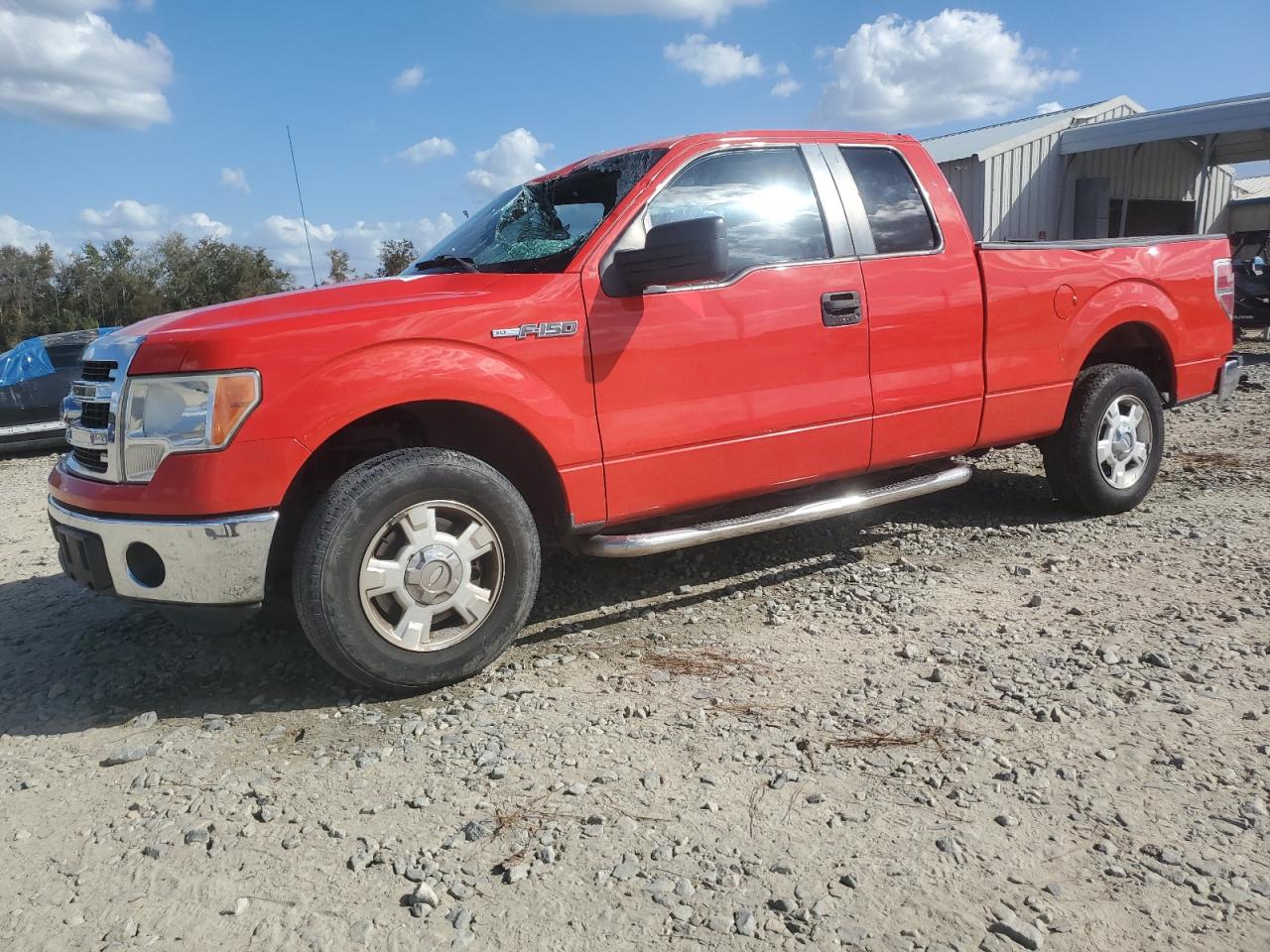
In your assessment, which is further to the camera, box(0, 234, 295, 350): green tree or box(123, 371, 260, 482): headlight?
box(0, 234, 295, 350): green tree

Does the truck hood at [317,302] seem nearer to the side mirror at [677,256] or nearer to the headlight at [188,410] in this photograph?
the headlight at [188,410]

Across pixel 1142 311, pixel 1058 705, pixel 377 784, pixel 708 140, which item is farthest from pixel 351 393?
pixel 1142 311

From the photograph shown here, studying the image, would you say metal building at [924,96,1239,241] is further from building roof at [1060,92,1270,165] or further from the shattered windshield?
the shattered windshield

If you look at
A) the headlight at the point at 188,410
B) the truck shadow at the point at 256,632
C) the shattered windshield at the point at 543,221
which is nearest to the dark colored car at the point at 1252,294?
the truck shadow at the point at 256,632

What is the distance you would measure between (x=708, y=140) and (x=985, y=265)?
1.49m

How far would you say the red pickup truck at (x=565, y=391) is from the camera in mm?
3061

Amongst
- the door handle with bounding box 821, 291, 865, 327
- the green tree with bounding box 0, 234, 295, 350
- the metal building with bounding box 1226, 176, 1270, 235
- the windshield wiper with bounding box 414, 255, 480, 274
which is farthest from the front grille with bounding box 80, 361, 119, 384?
the green tree with bounding box 0, 234, 295, 350

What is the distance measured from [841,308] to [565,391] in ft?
4.31

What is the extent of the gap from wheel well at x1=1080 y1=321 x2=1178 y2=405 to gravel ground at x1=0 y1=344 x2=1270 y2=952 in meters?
1.19

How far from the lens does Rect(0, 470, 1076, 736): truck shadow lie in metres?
3.44

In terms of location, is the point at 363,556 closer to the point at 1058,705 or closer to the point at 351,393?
the point at 351,393

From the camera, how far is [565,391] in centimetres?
347

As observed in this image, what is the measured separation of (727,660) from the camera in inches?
141

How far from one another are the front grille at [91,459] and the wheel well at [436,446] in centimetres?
61
